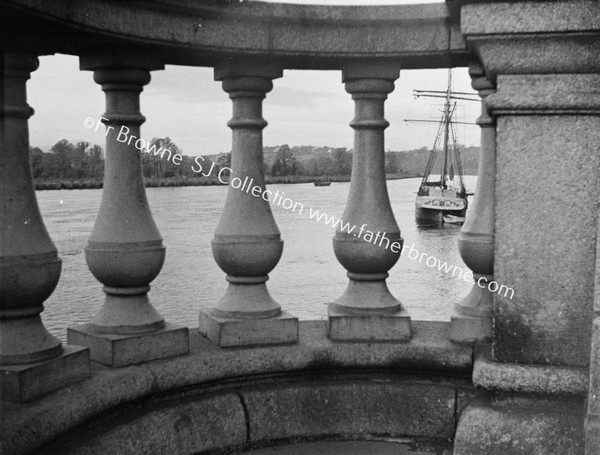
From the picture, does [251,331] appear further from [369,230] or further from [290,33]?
[290,33]

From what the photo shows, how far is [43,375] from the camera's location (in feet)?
10.0

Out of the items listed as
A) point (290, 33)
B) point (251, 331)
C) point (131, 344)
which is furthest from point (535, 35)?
point (131, 344)

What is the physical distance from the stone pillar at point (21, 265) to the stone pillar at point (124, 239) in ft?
1.13

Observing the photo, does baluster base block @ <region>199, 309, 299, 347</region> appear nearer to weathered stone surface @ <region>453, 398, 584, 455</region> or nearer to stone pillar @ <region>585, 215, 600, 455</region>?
weathered stone surface @ <region>453, 398, 584, 455</region>

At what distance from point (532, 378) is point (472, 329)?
0.76m

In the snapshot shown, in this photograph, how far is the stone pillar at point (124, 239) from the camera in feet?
11.4

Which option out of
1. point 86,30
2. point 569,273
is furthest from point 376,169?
point 86,30

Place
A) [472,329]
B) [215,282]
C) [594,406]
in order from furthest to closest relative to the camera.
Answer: [215,282] → [472,329] → [594,406]

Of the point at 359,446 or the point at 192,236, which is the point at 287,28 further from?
the point at 192,236

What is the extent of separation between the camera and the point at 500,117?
3129 millimetres

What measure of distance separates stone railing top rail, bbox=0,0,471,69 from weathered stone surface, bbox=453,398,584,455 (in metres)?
1.80

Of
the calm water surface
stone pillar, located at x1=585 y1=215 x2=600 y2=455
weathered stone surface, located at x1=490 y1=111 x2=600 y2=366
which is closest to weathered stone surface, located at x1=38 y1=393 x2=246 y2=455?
weathered stone surface, located at x1=490 y1=111 x2=600 y2=366

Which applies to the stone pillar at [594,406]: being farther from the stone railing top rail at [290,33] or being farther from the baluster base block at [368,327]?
the stone railing top rail at [290,33]

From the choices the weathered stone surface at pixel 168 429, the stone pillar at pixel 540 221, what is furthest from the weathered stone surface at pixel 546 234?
the weathered stone surface at pixel 168 429
